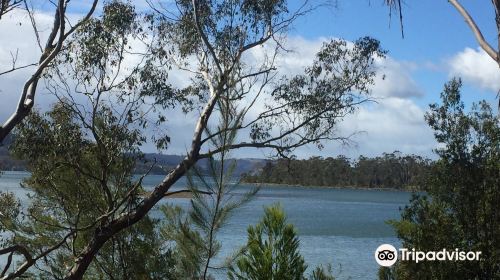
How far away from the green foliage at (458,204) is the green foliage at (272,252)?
190 cm

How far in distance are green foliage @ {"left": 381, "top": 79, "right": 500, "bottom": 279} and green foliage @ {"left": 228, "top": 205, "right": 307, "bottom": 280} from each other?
1896mm

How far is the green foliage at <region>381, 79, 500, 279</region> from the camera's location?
644cm

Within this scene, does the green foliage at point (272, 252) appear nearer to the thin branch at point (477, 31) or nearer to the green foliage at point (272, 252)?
the green foliage at point (272, 252)

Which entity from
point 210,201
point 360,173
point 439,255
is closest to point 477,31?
point 210,201

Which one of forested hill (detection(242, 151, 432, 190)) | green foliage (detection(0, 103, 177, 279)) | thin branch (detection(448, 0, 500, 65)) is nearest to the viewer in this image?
thin branch (detection(448, 0, 500, 65))

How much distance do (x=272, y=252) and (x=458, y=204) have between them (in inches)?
108

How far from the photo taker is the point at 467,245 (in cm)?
657

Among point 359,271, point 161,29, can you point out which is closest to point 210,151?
point 161,29

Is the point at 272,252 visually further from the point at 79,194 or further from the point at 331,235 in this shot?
the point at 331,235

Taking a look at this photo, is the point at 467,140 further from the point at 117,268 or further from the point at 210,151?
the point at 117,268

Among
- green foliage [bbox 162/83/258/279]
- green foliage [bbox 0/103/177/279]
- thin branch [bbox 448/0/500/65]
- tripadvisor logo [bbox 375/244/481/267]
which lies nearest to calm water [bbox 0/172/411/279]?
green foliage [bbox 162/83/258/279]

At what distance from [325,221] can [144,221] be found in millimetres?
19411

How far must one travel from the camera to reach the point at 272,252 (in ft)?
16.6

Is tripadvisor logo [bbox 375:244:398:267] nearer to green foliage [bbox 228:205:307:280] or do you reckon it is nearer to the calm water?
the calm water
